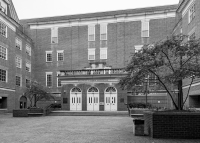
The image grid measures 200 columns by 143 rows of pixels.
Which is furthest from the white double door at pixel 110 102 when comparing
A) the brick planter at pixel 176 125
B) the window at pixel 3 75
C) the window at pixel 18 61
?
the brick planter at pixel 176 125

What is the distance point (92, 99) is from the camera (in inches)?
1457

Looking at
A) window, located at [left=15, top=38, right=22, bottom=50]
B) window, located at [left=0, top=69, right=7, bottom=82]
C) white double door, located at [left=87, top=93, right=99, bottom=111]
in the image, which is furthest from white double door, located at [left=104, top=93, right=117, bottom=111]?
window, located at [left=15, top=38, right=22, bottom=50]

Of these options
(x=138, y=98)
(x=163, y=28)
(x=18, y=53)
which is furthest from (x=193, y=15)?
(x=18, y=53)

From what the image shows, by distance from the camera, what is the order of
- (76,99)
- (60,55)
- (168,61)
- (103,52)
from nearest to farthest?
(168,61)
(76,99)
(103,52)
(60,55)

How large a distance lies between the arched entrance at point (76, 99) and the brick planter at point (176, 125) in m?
26.0

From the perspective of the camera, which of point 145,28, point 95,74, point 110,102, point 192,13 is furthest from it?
point 145,28

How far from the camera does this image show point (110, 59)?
142 feet

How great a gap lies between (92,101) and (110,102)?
2.77 m

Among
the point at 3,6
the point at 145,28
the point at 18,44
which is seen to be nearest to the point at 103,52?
the point at 145,28

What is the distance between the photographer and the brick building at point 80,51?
36375 mm

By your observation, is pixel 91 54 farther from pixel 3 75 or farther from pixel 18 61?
pixel 3 75

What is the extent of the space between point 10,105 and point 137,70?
2804 cm

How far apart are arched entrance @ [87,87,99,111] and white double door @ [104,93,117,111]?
140 cm

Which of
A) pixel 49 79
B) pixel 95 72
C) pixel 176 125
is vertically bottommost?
pixel 176 125
